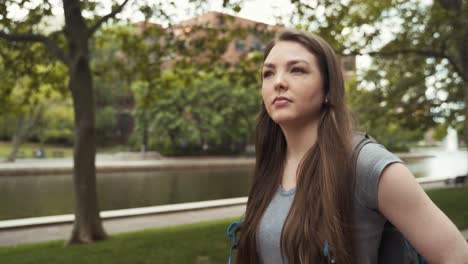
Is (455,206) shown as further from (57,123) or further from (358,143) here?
(57,123)

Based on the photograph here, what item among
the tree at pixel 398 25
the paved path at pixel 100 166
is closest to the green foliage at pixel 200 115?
the paved path at pixel 100 166

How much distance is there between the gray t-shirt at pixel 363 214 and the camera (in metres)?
1.30

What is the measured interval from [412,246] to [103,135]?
58905mm

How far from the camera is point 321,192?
55.5 inches

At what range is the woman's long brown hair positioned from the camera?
137 centimetres

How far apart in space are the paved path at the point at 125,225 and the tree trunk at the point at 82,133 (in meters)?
1.27

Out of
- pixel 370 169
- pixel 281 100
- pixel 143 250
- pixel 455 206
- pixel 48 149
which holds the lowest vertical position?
pixel 48 149

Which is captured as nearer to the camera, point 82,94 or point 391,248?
point 391,248

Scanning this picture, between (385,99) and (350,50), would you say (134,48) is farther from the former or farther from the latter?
(385,99)

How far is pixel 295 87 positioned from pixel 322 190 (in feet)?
1.17

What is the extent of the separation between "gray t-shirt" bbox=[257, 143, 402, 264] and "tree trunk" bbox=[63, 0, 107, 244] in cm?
787

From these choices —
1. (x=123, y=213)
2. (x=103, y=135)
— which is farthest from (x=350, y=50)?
(x=103, y=135)

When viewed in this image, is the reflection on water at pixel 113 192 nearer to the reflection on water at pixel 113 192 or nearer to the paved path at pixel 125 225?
the reflection on water at pixel 113 192

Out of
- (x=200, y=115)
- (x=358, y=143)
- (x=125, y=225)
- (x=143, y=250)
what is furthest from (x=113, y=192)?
(x=200, y=115)
